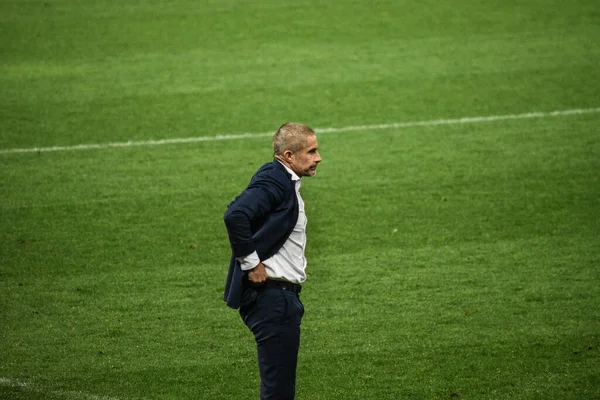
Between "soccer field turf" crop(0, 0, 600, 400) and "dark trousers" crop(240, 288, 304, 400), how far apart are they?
4.56ft

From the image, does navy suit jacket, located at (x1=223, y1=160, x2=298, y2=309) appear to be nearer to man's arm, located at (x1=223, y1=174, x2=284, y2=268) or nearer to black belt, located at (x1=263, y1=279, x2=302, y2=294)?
man's arm, located at (x1=223, y1=174, x2=284, y2=268)

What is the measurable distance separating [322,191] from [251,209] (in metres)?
5.59

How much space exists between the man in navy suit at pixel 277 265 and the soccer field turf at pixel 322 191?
145cm

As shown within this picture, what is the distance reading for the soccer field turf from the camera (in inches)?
258

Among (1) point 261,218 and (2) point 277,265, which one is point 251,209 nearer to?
(1) point 261,218

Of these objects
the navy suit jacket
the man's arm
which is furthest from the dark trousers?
the man's arm

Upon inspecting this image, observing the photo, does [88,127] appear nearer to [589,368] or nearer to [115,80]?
[115,80]

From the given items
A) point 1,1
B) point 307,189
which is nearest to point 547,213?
point 307,189

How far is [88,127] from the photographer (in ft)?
39.5

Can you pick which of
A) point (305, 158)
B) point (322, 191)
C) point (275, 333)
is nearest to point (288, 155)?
point (305, 158)

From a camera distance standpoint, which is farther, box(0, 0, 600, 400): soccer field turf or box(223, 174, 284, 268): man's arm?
box(0, 0, 600, 400): soccer field turf

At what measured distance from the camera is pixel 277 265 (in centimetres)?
478

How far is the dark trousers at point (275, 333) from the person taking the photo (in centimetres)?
473

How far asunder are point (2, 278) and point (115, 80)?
6.13m
